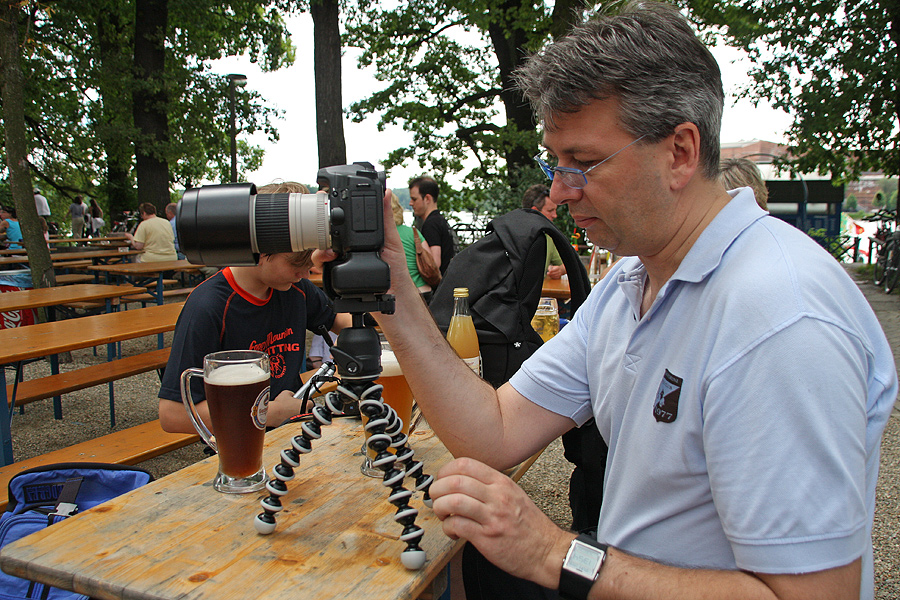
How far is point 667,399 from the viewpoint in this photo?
1175 millimetres

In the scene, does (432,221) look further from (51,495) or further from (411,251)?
(51,495)

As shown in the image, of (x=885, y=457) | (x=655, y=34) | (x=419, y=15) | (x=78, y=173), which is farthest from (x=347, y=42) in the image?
(x=655, y=34)

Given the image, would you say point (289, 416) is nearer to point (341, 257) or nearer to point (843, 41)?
point (341, 257)

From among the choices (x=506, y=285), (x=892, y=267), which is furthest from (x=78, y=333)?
(x=892, y=267)

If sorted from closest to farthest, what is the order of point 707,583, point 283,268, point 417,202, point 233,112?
point 707,583
point 283,268
point 417,202
point 233,112

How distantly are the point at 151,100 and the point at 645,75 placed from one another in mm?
14407

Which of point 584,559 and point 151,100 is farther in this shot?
point 151,100

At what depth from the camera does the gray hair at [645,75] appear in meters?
1.25

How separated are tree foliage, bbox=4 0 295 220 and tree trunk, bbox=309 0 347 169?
3.64 metres

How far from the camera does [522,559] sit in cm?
114

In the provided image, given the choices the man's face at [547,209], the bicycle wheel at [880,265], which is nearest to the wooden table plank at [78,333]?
the man's face at [547,209]

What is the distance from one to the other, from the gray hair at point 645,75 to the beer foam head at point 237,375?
0.84 metres

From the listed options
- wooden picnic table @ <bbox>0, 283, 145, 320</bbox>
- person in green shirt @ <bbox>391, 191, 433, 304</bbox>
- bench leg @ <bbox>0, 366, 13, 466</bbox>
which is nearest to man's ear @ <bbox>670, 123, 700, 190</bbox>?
bench leg @ <bbox>0, 366, 13, 466</bbox>

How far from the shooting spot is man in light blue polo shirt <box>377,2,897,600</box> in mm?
935
